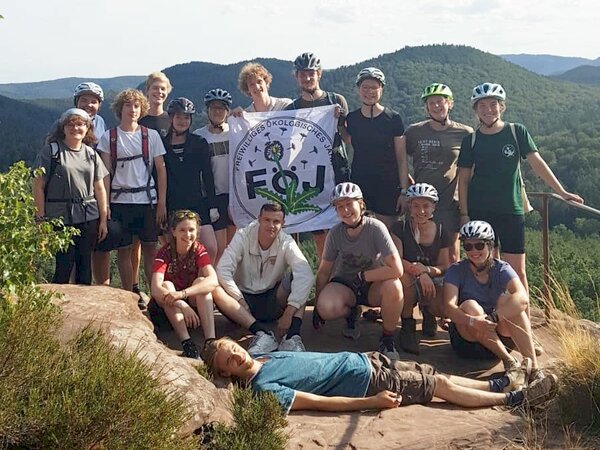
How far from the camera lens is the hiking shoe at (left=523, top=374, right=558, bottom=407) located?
5203 mm

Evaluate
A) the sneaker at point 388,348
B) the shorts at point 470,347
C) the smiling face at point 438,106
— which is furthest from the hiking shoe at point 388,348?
the smiling face at point 438,106

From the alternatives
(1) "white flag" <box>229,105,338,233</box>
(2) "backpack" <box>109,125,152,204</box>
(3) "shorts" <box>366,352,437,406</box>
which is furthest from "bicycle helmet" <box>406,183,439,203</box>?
(2) "backpack" <box>109,125,152,204</box>

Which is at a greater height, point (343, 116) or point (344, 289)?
point (343, 116)

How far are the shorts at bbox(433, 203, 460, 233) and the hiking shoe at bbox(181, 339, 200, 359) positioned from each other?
2672 millimetres

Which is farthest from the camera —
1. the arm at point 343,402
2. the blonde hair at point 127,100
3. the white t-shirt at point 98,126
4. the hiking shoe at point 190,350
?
the white t-shirt at point 98,126

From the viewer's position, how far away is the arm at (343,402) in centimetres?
500

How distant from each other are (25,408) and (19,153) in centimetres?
7952

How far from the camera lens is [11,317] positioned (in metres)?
3.78

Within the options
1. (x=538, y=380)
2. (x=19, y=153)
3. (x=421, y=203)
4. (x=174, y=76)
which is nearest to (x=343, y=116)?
(x=421, y=203)

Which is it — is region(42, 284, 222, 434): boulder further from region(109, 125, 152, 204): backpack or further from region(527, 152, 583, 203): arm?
region(527, 152, 583, 203): arm

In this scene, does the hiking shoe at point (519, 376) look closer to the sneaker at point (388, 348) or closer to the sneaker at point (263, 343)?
the sneaker at point (388, 348)

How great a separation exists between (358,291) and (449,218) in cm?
125

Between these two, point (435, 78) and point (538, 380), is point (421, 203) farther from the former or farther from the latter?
point (435, 78)

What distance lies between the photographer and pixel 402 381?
5.28m
